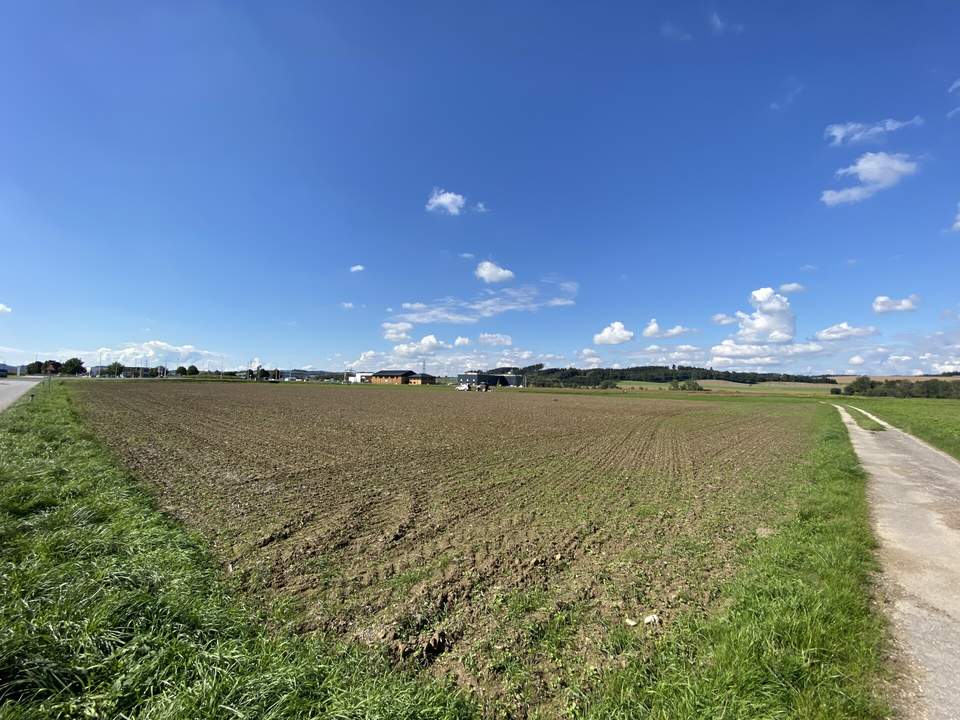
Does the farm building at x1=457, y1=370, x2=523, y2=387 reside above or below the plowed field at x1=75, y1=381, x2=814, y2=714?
above

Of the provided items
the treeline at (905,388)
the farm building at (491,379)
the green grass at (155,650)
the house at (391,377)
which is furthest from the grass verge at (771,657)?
the house at (391,377)

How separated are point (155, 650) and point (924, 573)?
8.56 metres

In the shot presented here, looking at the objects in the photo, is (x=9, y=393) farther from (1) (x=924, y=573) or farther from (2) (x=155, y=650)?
(1) (x=924, y=573)

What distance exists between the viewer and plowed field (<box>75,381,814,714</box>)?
13.5ft

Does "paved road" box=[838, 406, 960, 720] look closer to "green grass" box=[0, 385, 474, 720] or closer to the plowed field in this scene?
the plowed field

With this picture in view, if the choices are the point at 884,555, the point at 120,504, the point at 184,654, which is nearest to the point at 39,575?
the point at 184,654

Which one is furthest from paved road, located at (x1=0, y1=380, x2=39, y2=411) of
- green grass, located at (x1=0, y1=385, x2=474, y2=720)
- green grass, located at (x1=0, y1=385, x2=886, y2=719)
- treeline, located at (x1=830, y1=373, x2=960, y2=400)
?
treeline, located at (x1=830, y1=373, x2=960, y2=400)

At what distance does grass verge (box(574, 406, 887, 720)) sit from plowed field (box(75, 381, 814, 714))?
282 millimetres

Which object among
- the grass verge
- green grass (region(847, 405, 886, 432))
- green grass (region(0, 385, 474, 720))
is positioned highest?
green grass (region(0, 385, 474, 720))

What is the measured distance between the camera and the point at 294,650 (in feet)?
12.0

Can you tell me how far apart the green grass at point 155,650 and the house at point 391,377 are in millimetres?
161308

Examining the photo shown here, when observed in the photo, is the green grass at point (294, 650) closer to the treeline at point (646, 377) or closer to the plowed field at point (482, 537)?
the plowed field at point (482, 537)

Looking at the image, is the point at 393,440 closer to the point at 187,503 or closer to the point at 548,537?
the point at 187,503

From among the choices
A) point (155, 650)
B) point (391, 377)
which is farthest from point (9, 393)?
point (391, 377)
